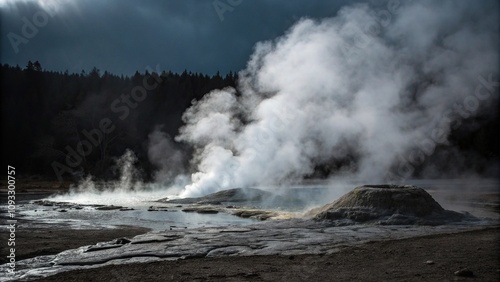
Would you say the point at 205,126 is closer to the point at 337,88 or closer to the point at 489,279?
the point at 337,88

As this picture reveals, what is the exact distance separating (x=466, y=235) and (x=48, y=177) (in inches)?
2352

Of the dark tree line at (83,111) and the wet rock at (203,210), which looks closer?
the wet rock at (203,210)

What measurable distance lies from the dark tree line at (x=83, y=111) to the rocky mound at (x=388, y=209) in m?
47.9

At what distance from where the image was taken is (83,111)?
6500cm

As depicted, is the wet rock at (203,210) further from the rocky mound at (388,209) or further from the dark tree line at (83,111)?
the dark tree line at (83,111)

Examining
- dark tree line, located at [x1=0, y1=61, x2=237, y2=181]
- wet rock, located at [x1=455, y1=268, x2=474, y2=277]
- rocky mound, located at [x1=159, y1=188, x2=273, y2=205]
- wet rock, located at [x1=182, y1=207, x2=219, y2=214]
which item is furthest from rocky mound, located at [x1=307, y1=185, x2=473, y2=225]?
dark tree line, located at [x1=0, y1=61, x2=237, y2=181]

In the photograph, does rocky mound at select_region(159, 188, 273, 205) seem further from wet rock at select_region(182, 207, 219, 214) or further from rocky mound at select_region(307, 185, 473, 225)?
rocky mound at select_region(307, 185, 473, 225)

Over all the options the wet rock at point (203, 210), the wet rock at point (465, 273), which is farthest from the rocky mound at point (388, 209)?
the wet rock at point (203, 210)

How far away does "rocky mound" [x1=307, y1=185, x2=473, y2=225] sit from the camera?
48.1 feet

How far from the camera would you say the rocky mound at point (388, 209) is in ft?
48.1

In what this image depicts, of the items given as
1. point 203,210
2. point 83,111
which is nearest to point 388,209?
point 203,210

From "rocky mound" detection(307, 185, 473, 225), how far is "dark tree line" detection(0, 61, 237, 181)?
157ft

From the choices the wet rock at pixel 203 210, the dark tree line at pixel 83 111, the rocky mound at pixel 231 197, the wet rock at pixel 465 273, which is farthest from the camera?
the dark tree line at pixel 83 111

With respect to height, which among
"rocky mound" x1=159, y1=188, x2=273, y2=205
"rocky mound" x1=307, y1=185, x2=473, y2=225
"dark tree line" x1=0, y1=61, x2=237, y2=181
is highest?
"dark tree line" x1=0, y1=61, x2=237, y2=181
